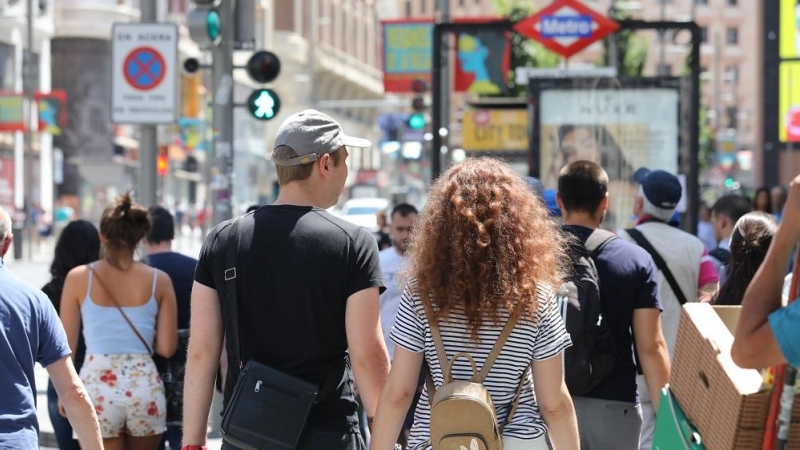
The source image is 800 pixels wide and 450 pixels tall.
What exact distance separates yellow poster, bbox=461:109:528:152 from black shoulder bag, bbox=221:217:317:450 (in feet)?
82.0

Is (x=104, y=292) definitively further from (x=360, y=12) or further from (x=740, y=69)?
(x=740, y=69)

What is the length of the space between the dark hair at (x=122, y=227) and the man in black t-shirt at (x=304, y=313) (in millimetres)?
2228

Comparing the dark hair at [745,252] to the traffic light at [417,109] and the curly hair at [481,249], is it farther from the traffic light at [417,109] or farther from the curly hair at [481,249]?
the traffic light at [417,109]

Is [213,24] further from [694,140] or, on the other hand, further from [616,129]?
[694,140]

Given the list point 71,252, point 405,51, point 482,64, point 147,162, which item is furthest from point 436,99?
point 405,51

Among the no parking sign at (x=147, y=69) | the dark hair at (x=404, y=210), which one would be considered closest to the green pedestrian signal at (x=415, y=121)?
the no parking sign at (x=147, y=69)

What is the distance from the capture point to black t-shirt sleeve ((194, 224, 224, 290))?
451cm

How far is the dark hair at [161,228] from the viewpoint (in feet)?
24.0

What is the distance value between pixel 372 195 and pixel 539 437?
57246 millimetres

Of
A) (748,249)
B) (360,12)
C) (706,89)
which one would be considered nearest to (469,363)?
(748,249)

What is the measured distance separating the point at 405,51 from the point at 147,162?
776 inches

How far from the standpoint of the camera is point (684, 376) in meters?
3.69

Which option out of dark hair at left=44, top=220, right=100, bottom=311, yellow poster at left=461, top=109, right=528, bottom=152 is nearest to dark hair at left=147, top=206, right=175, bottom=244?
dark hair at left=44, top=220, right=100, bottom=311

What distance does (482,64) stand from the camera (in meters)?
25.3
